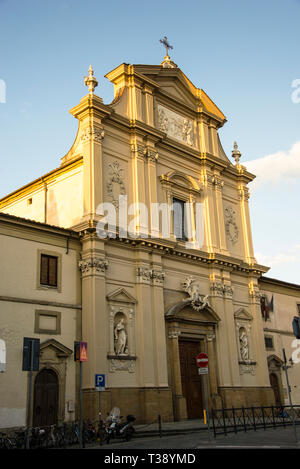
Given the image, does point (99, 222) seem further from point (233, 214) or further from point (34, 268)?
point (233, 214)

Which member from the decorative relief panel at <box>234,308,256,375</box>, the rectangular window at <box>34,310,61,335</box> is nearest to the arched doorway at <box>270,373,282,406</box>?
the decorative relief panel at <box>234,308,256,375</box>

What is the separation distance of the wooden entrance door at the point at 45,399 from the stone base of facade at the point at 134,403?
4.28ft

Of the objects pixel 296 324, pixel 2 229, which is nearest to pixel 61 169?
pixel 2 229

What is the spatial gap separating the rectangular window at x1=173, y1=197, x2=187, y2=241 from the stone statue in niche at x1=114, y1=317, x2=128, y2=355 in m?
7.24

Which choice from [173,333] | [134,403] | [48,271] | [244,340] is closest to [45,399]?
[134,403]

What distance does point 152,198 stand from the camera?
28.3 meters

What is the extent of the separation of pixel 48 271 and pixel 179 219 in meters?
9.70

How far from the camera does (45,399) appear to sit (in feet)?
70.6

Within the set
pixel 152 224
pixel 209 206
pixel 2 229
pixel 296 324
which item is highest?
pixel 209 206

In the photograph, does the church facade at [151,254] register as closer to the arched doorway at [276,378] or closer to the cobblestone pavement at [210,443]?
the arched doorway at [276,378]

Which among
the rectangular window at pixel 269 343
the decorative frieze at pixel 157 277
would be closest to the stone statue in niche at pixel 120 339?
the decorative frieze at pixel 157 277

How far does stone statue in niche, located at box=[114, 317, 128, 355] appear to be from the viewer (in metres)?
24.3

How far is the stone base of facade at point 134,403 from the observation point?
22.0 meters

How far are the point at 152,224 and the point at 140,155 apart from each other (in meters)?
3.91
